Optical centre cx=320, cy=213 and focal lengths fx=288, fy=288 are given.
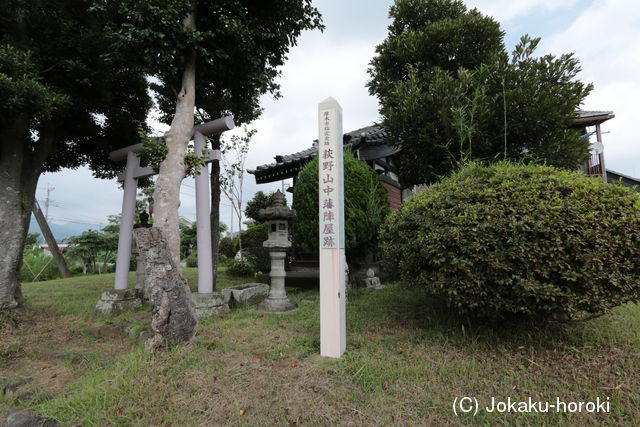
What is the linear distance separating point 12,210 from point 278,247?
4.77m

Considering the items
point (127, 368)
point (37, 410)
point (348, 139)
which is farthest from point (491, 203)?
Answer: point (348, 139)

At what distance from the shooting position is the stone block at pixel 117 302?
6004mm

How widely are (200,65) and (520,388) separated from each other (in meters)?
7.10

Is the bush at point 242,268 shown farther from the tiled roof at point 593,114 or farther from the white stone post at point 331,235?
the tiled roof at point 593,114

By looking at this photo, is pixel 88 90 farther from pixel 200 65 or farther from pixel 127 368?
pixel 127 368

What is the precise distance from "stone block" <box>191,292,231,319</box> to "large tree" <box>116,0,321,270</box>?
118 cm

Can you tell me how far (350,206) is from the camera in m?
6.93

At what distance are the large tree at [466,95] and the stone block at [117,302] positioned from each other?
7.21 meters

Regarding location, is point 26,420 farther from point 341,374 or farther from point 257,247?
point 257,247

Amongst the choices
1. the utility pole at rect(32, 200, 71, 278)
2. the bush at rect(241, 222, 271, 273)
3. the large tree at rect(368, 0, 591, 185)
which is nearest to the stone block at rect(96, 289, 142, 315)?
the bush at rect(241, 222, 271, 273)

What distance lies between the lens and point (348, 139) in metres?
8.91

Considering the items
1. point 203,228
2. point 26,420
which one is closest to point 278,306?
point 203,228

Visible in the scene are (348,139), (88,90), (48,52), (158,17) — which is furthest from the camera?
(348,139)

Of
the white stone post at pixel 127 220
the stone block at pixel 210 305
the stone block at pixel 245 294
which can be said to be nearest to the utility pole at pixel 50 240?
the white stone post at pixel 127 220
